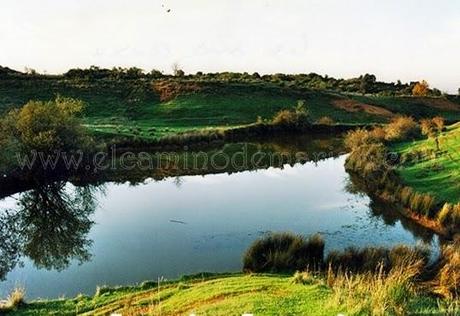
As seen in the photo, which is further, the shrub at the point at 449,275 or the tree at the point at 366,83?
the tree at the point at 366,83

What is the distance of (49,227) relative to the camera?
106 ft

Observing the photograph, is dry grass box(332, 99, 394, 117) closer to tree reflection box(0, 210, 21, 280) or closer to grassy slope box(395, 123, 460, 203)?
grassy slope box(395, 123, 460, 203)

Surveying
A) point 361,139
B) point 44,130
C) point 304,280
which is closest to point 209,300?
point 304,280

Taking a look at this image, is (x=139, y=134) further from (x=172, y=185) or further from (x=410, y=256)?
(x=410, y=256)

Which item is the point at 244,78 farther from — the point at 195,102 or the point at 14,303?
the point at 14,303

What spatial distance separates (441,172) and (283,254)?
16781 mm

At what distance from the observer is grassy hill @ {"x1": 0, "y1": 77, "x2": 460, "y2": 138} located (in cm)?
7694

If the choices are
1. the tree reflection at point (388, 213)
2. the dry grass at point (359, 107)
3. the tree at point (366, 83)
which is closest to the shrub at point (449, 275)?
the tree reflection at point (388, 213)

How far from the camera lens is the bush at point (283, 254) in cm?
2222

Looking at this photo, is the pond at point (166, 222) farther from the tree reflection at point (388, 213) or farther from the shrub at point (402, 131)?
the shrub at point (402, 131)

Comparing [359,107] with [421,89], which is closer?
[359,107]

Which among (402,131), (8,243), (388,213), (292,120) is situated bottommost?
(8,243)

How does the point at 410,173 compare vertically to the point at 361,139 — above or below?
below

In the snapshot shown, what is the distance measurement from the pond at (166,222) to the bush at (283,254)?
1.24 m
